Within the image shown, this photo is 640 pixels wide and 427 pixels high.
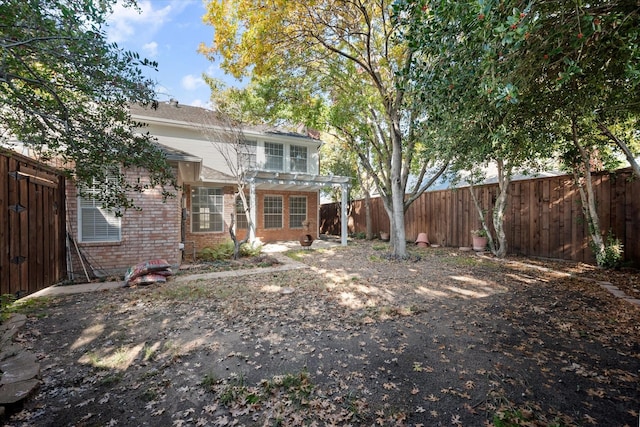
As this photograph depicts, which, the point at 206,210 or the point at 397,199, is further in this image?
the point at 206,210

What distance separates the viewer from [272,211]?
13820 millimetres

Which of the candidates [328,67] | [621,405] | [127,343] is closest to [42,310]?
[127,343]

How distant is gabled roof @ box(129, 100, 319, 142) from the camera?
11.0m

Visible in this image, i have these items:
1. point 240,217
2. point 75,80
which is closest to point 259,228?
point 240,217

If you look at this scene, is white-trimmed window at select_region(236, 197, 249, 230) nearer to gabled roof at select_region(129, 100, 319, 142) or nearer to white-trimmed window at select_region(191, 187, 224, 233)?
white-trimmed window at select_region(191, 187, 224, 233)

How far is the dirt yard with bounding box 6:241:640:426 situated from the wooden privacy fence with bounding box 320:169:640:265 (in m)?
1.72

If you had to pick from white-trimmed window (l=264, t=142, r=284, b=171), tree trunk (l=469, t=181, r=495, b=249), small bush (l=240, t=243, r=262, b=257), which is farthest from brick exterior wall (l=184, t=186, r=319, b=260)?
tree trunk (l=469, t=181, r=495, b=249)

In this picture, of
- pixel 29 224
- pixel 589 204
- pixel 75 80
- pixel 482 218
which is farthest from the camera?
pixel 482 218

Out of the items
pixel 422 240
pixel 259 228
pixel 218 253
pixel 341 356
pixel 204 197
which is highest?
pixel 204 197

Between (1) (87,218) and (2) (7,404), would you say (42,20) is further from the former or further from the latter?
(1) (87,218)

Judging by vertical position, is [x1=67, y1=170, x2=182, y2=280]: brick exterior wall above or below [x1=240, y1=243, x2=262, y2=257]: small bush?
above

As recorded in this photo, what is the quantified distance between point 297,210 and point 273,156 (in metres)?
3.05

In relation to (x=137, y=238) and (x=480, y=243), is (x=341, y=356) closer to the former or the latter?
(x=137, y=238)

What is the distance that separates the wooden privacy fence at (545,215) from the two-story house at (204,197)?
431cm
